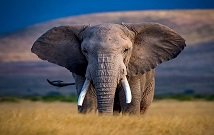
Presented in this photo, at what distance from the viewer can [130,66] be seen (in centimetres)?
1648

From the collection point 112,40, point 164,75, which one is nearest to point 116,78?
point 112,40

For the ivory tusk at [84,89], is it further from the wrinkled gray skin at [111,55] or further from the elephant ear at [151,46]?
the elephant ear at [151,46]

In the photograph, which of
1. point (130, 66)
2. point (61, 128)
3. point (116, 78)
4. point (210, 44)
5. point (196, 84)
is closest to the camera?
point (61, 128)

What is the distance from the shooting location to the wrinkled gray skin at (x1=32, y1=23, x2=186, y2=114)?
15.4m

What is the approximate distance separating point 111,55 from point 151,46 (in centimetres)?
202

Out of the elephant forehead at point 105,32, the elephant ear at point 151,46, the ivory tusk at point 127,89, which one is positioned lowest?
the ivory tusk at point 127,89

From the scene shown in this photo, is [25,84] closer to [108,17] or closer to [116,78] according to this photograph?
[108,17]

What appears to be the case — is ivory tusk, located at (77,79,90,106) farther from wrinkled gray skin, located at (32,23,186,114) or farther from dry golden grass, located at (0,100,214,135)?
dry golden grass, located at (0,100,214,135)

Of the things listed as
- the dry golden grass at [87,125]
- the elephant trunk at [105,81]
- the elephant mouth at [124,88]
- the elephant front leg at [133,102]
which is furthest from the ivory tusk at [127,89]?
the dry golden grass at [87,125]

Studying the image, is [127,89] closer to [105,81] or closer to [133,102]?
[105,81]

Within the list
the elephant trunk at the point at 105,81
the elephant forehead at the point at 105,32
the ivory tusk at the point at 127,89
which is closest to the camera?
the elephant trunk at the point at 105,81

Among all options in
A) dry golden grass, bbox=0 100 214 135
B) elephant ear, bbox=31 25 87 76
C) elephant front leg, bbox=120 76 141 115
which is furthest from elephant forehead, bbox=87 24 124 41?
dry golden grass, bbox=0 100 214 135

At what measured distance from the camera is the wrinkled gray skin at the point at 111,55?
50.4 ft

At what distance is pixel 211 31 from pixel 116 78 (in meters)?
100
